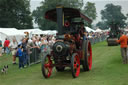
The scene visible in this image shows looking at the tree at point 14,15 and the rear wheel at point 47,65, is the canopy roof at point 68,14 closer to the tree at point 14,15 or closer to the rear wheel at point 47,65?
the rear wheel at point 47,65

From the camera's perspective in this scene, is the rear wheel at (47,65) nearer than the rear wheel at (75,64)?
No

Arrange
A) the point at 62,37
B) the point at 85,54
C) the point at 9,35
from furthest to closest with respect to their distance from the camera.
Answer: the point at 9,35
the point at 85,54
the point at 62,37

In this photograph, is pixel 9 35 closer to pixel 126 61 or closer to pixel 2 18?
pixel 126 61

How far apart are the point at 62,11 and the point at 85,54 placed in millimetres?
2013

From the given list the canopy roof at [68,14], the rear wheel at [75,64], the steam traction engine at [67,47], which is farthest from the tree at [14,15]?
the rear wheel at [75,64]

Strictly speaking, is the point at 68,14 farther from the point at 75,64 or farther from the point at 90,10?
the point at 90,10

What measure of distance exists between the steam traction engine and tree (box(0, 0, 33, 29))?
43718mm

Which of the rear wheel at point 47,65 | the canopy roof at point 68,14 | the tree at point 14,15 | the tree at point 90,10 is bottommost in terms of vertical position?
the rear wheel at point 47,65

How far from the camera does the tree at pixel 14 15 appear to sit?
2039 inches

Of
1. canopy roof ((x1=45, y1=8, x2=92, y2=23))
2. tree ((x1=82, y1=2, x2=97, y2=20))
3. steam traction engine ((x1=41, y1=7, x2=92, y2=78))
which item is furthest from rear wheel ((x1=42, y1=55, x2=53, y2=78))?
tree ((x1=82, y1=2, x2=97, y2=20))

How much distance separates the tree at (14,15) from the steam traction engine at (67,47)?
43.7 m

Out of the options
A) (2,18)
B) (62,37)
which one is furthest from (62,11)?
(2,18)

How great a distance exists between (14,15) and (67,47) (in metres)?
47.6

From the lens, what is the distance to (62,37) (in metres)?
8.77
